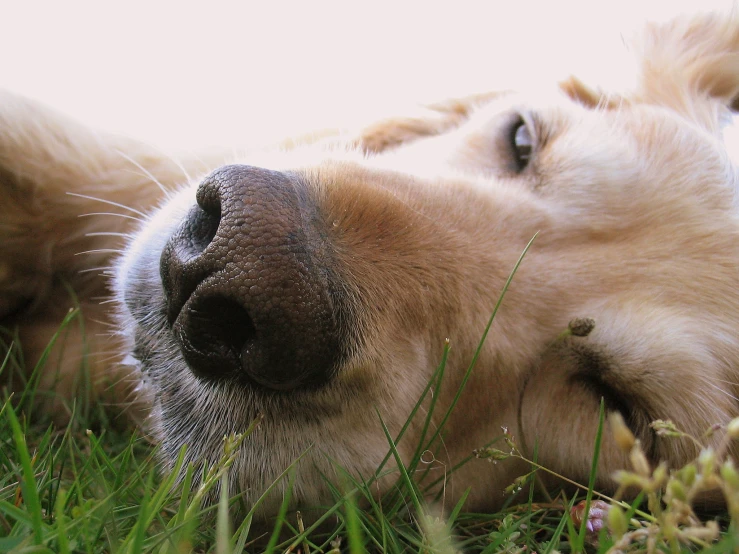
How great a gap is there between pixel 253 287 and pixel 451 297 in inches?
23.5

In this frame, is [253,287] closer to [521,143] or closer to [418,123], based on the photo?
[521,143]

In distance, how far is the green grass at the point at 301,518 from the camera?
876 millimetres

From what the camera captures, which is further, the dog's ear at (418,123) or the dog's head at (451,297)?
the dog's ear at (418,123)

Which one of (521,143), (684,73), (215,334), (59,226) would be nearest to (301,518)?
(215,334)

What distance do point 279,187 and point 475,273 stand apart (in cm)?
60

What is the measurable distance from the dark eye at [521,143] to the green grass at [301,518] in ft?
3.14

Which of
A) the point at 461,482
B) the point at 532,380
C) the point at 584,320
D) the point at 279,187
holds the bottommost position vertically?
the point at 461,482

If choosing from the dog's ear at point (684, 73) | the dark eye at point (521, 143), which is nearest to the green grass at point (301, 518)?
the dark eye at point (521, 143)

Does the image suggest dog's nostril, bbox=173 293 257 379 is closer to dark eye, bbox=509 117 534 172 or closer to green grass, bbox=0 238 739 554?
green grass, bbox=0 238 739 554

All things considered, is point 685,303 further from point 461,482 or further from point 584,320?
point 461,482

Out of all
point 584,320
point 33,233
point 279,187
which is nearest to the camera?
point 279,187

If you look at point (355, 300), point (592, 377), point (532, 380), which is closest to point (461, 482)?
point (532, 380)

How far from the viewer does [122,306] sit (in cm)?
191

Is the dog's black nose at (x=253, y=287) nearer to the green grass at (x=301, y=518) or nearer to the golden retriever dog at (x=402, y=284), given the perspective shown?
the golden retriever dog at (x=402, y=284)
